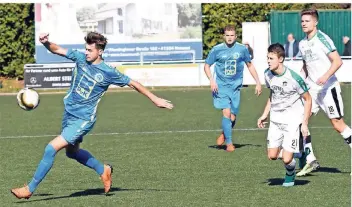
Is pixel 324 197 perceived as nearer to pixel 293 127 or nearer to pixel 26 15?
pixel 293 127

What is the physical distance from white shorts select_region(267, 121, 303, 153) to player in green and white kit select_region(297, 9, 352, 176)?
2.80 feet

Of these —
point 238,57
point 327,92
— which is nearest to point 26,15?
point 238,57

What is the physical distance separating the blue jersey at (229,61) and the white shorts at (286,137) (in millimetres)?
4202

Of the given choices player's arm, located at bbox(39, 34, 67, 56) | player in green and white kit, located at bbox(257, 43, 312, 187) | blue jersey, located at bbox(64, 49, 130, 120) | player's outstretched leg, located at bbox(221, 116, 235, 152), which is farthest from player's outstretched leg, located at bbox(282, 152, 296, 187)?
player's outstretched leg, located at bbox(221, 116, 235, 152)

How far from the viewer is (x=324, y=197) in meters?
10.7

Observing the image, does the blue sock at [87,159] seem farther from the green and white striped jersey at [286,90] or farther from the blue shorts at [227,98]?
the blue shorts at [227,98]

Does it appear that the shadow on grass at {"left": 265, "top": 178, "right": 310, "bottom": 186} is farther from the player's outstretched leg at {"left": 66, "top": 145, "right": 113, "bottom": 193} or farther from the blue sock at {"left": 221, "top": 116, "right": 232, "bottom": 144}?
the blue sock at {"left": 221, "top": 116, "right": 232, "bottom": 144}

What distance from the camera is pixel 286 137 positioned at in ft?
38.5

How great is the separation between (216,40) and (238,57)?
22.7m

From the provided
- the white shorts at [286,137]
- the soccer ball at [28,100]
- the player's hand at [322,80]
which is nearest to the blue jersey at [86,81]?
the soccer ball at [28,100]

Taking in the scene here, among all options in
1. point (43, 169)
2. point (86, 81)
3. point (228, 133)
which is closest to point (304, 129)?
point (86, 81)

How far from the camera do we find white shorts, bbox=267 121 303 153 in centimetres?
1167

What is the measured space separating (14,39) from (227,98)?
2222 cm

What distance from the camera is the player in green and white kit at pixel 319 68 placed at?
491 inches
